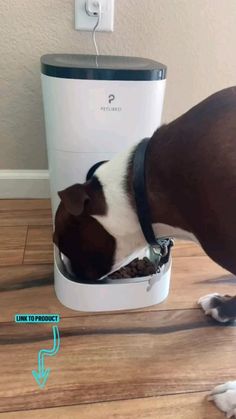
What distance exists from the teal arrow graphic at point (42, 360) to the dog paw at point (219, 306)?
14.7 inches

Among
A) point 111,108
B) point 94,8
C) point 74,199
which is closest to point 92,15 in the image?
point 94,8

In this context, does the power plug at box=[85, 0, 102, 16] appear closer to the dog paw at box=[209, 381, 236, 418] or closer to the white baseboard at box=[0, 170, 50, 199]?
the white baseboard at box=[0, 170, 50, 199]

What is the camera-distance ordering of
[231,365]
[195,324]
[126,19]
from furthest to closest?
[126,19] → [195,324] → [231,365]

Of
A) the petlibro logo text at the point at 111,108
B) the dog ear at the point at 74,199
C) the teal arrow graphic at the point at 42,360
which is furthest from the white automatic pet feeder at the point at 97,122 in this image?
the dog ear at the point at 74,199

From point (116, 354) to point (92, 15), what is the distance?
3.53 feet

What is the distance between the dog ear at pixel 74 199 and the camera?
822 mm

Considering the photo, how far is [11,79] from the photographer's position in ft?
4.86

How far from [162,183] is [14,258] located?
0.61 m

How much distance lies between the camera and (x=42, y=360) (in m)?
0.89

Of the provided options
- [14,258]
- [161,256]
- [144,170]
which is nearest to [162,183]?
[144,170]

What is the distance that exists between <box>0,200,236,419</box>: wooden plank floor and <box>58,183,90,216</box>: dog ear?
318 mm

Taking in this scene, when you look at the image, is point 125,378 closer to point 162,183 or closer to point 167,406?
point 167,406

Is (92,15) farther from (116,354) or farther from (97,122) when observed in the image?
(116,354)

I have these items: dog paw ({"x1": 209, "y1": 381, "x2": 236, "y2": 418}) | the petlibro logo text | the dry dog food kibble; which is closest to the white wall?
the petlibro logo text
